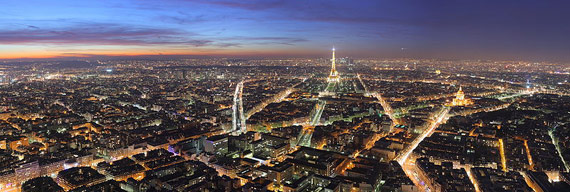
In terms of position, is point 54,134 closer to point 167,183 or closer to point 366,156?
point 167,183

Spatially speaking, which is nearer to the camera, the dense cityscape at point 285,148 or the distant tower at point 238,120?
the dense cityscape at point 285,148

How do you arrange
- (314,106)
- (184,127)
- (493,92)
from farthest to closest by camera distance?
(493,92) → (314,106) → (184,127)

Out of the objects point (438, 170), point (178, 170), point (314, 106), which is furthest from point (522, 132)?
point (178, 170)

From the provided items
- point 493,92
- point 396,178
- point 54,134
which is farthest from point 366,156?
A: point 493,92

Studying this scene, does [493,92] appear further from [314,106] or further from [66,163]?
[66,163]

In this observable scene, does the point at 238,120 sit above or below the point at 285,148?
below

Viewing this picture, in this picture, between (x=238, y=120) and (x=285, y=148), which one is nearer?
(x=285, y=148)

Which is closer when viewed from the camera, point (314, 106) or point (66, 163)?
point (66, 163)

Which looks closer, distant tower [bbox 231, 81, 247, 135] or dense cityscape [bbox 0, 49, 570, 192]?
dense cityscape [bbox 0, 49, 570, 192]

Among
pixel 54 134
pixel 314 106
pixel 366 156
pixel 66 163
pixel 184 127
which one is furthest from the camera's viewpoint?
pixel 314 106
